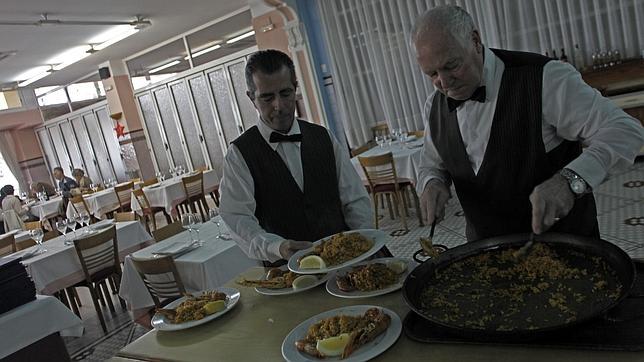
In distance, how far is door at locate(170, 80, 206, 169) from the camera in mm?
10516

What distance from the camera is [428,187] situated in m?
1.53

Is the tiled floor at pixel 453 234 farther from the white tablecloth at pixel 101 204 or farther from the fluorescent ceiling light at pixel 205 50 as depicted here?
the fluorescent ceiling light at pixel 205 50

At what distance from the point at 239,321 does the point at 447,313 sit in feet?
1.99

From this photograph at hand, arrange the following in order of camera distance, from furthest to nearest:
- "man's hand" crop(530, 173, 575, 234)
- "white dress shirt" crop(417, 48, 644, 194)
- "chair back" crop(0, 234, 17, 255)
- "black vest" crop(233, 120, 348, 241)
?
"chair back" crop(0, 234, 17, 255), "black vest" crop(233, 120, 348, 241), "white dress shirt" crop(417, 48, 644, 194), "man's hand" crop(530, 173, 575, 234)

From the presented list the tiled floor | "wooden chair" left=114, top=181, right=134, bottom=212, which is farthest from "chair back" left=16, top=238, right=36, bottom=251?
"wooden chair" left=114, top=181, right=134, bottom=212

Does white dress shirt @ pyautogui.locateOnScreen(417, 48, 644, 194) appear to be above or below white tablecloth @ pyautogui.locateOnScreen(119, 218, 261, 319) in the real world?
above

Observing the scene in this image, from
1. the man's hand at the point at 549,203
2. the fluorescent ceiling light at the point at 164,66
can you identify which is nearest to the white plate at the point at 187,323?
the man's hand at the point at 549,203

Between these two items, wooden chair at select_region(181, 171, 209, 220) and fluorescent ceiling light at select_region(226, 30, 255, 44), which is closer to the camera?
wooden chair at select_region(181, 171, 209, 220)

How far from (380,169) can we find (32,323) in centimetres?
342

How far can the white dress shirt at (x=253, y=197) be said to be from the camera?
175cm

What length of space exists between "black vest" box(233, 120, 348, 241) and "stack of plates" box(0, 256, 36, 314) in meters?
1.33

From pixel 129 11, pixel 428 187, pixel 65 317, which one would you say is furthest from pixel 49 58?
pixel 428 187

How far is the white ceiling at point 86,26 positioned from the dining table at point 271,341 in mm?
6413

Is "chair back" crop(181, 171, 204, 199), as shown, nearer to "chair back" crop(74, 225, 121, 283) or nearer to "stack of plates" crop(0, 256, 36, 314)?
"chair back" crop(74, 225, 121, 283)
